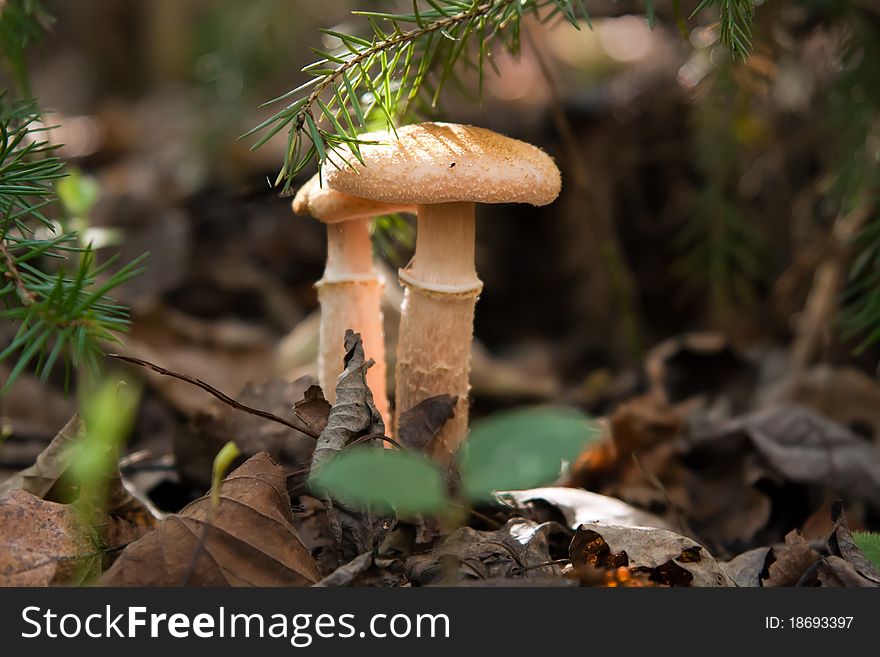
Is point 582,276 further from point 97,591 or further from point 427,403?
point 97,591

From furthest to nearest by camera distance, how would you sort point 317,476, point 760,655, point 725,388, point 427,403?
point 725,388 < point 427,403 < point 317,476 < point 760,655

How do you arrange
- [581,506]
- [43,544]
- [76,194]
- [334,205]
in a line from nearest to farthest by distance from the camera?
1. [43,544]
2. [334,205]
3. [581,506]
4. [76,194]

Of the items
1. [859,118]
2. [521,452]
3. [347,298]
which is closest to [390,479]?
[521,452]

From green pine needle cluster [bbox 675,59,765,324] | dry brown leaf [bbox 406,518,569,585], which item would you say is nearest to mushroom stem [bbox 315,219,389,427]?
dry brown leaf [bbox 406,518,569,585]

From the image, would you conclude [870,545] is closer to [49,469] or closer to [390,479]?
[390,479]

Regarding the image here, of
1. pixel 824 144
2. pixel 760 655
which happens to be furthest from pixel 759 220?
pixel 760 655
